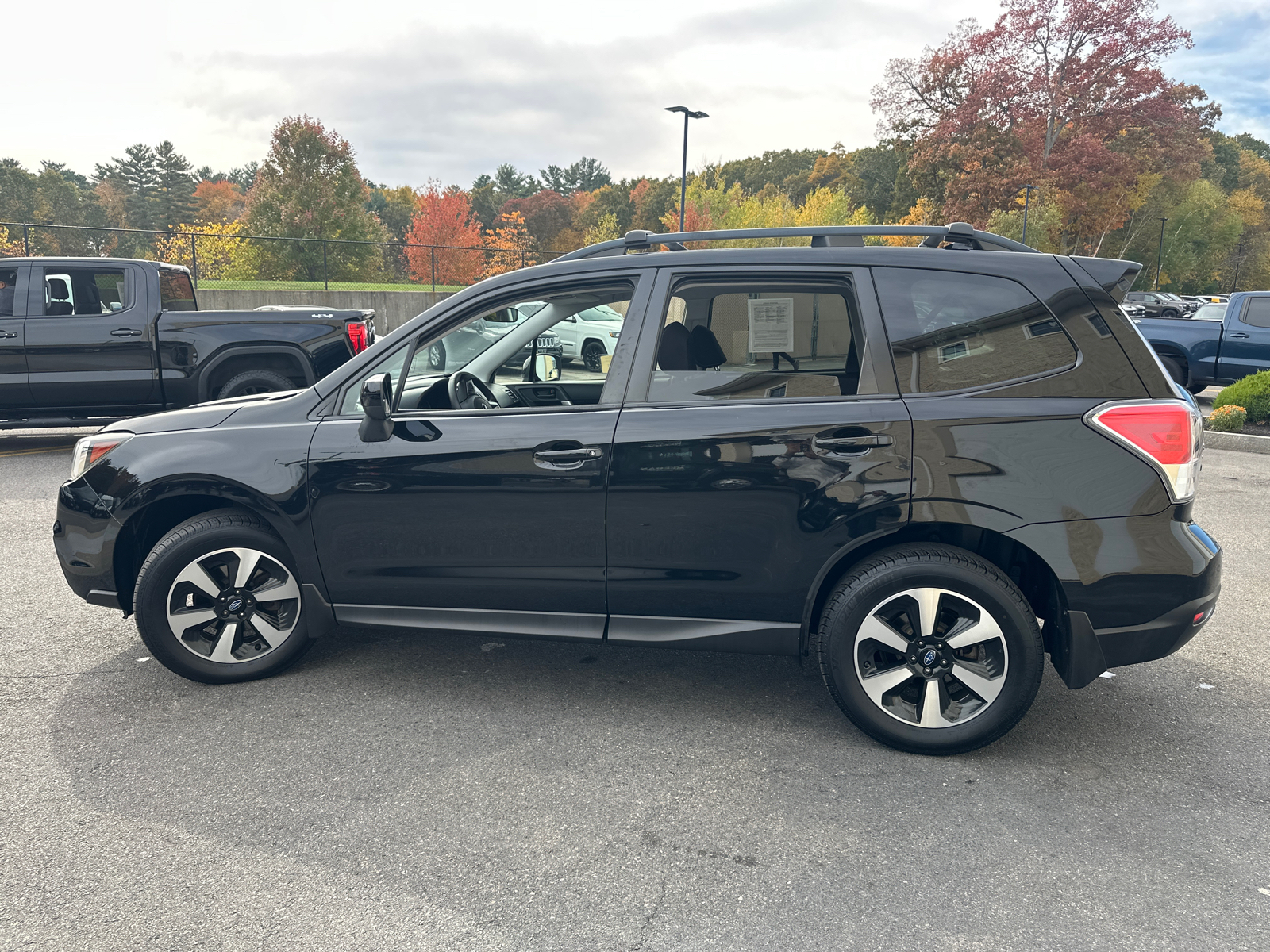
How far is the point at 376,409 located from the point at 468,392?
513mm

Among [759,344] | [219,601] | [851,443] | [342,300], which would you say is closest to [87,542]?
[219,601]

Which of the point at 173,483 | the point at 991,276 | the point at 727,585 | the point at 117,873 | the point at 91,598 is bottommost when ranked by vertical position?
the point at 117,873

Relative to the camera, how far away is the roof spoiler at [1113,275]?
125 inches

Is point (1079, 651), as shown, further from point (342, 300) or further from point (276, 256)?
point (276, 256)

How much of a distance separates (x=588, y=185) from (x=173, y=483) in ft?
436

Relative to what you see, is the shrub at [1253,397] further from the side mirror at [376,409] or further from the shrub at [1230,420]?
the side mirror at [376,409]

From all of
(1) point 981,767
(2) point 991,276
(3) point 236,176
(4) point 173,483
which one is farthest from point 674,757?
(3) point 236,176

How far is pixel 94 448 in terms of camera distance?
13.0ft

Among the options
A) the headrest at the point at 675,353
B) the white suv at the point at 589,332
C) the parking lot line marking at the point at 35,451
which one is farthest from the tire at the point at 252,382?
the headrest at the point at 675,353

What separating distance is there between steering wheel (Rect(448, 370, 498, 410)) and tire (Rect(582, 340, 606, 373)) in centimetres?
43

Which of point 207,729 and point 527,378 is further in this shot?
point 527,378

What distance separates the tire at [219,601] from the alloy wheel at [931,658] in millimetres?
2328

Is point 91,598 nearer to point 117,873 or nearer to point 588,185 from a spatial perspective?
point 117,873

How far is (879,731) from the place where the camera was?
329 centimetres
